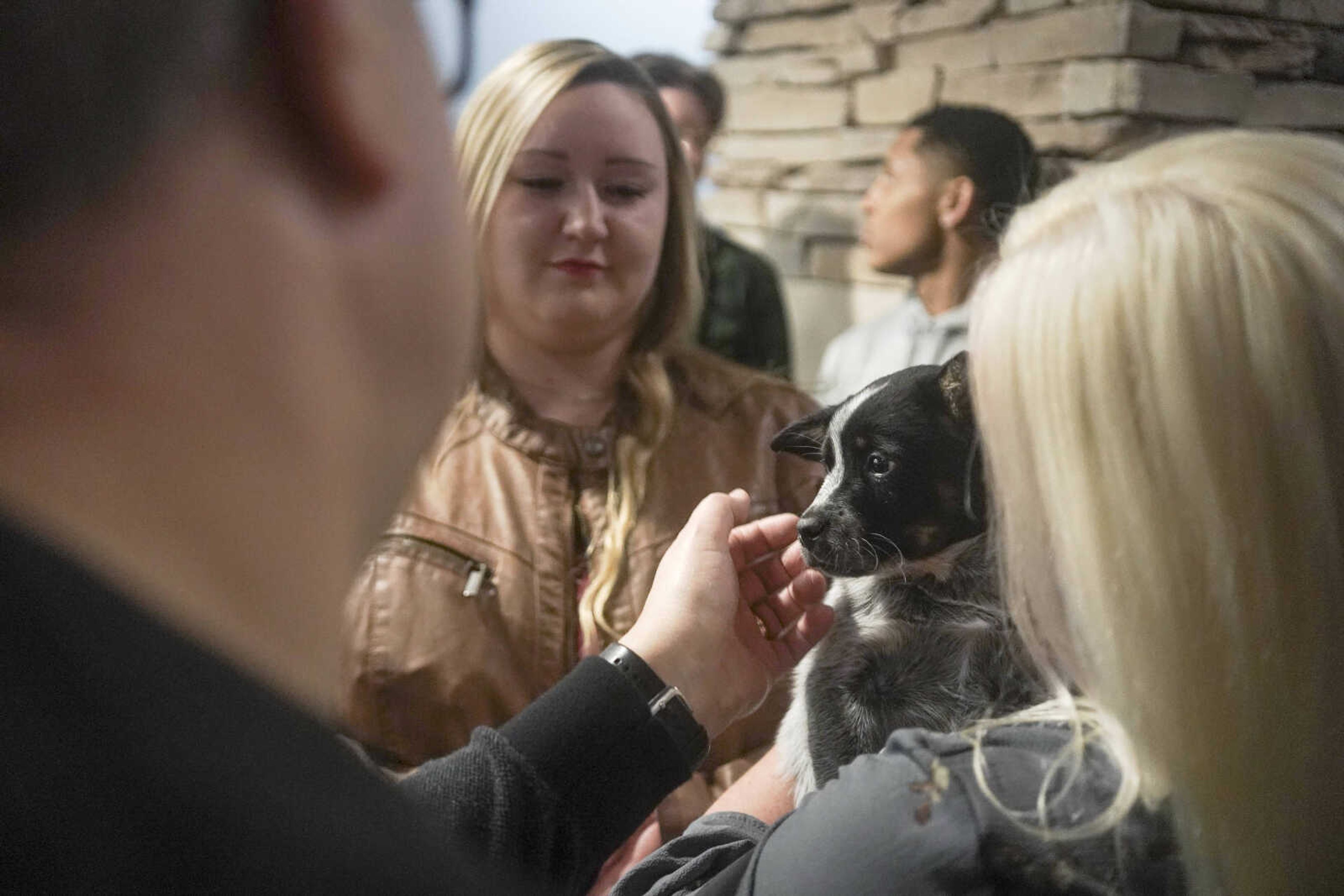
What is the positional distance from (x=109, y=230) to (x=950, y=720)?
501 millimetres

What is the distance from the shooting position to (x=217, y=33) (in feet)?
1.16

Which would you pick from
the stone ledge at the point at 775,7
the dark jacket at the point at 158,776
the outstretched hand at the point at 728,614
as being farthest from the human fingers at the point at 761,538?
the stone ledge at the point at 775,7

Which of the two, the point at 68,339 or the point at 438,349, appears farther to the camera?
the point at 438,349

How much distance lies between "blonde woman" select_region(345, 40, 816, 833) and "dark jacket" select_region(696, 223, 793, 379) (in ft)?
0.53

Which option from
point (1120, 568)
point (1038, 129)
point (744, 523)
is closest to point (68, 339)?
point (1120, 568)

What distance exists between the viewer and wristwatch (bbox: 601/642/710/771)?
73 cm

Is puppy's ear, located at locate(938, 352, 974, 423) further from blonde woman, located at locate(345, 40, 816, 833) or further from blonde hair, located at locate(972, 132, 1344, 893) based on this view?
blonde woman, located at locate(345, 40, 816, 833)

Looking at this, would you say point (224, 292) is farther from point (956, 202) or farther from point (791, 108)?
point (791, 108)

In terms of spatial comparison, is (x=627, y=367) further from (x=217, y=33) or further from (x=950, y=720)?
(x=217, y=33)

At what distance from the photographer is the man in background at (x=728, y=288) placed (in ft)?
3.95

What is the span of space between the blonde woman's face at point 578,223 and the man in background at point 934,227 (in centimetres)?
19

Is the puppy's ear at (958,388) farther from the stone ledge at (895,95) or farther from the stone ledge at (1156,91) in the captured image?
the stone ledge at (895,95)

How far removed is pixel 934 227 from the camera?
0.91 m

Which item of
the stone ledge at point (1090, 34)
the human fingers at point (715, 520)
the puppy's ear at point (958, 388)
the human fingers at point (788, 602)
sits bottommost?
the human fingers at point (788, 602)
